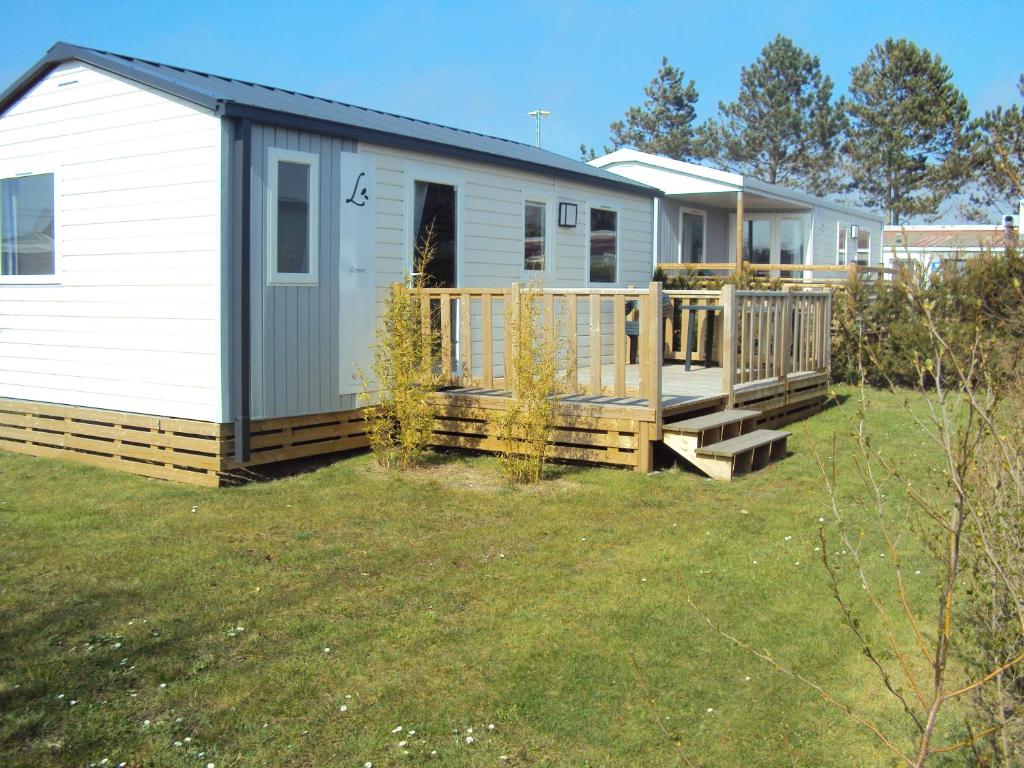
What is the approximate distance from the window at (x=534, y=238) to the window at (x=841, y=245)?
10.5m

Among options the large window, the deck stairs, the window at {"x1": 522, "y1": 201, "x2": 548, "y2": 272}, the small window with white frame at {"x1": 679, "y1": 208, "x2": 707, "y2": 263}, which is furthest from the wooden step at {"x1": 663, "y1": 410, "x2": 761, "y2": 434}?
the small window with white frame at {"x1": 679, "y1": 208, "x2": 707, "y2": 263}

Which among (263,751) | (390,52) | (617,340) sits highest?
(390,52)

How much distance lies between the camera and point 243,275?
7.45 m

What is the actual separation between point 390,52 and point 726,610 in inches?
1346

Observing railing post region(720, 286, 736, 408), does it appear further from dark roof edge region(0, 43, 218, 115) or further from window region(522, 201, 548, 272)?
dark roof edge region(0, 43, 218, 115)

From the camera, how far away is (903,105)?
3186 cm

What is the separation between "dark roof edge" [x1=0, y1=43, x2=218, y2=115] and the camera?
7.36 meters

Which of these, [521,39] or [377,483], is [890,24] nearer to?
[521,39]

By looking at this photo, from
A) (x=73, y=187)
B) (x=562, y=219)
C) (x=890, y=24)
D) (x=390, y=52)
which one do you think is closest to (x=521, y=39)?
(x=390, y=52)

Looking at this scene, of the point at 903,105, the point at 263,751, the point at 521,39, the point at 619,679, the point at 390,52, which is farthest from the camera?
the point at 521,39

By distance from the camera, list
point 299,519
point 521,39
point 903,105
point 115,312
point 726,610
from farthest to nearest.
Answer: point 521,39
point 903,105
point 115,312
point 299,519
point 726,610

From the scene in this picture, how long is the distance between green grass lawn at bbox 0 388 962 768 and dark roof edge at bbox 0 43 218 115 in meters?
3.01

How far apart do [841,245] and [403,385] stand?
47.2ft

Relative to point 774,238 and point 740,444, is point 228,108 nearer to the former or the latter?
point 740,444
